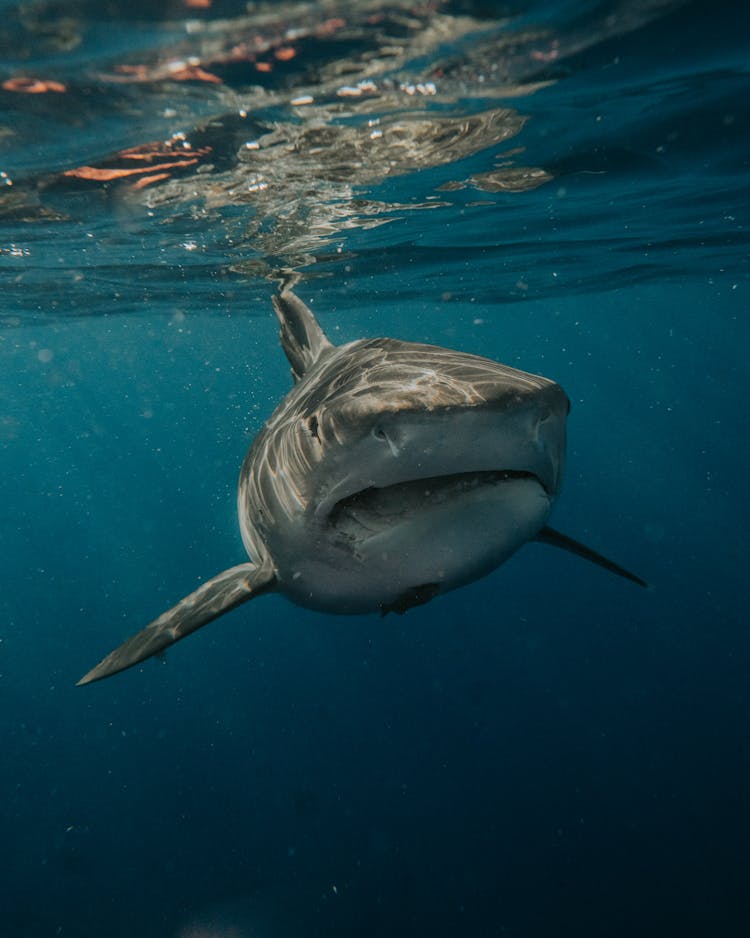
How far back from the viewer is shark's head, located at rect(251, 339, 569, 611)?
218 centimetres

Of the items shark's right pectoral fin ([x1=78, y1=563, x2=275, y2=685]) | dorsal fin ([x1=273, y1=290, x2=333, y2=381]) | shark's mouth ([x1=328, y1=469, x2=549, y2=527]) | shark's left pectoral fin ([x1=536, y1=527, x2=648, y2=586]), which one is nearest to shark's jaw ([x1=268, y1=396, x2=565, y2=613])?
shark's mouth ([x1=328, y1=469, x2=549, y2=527])

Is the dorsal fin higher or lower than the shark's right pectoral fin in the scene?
higher

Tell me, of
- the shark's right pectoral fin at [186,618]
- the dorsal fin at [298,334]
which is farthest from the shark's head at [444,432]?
the dorsal fin at [298,334]

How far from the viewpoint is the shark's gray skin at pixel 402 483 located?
219cm

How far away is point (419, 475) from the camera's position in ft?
7.54

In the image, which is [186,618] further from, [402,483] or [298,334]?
[298,334]

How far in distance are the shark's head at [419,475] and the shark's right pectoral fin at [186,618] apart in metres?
0.78

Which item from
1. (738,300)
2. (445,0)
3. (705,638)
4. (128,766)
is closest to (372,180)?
(445,0)

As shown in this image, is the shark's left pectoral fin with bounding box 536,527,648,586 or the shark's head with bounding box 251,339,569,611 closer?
the shark's head with bounding box 251,339,569,611

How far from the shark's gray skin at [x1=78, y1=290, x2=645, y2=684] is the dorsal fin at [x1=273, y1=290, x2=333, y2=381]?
2.40 m

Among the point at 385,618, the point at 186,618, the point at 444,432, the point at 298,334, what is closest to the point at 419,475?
the point at 444,432

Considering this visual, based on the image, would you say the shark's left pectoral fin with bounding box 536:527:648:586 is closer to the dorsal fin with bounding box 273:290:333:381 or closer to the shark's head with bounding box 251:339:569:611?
the shark's head with bounding box 251:339:569:611

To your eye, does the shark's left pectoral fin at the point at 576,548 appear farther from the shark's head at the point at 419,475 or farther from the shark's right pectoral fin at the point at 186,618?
the shark's right pectoral fin at the point at 186,618

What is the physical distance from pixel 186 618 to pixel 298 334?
358 centimetres
